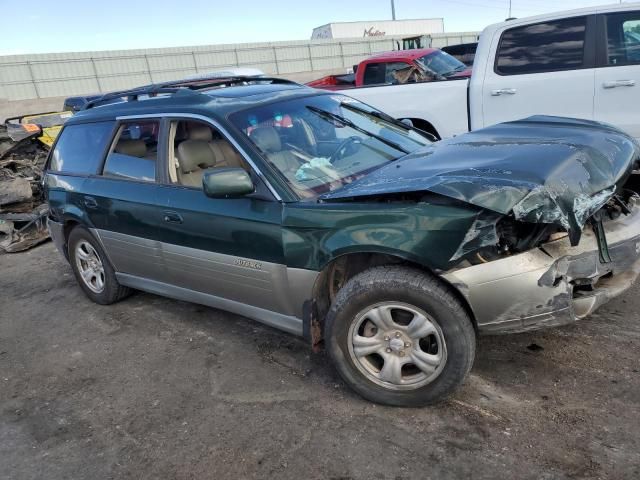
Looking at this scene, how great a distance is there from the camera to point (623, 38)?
217 inches

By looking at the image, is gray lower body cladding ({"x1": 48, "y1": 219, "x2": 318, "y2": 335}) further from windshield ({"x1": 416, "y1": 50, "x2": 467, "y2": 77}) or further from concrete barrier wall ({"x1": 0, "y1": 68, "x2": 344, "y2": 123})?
concrete barrier wall ({"x1": 0, "y1": 68, "x2": 344, "y2": 123})

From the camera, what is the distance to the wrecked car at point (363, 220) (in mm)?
2686

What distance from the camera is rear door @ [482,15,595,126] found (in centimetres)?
566

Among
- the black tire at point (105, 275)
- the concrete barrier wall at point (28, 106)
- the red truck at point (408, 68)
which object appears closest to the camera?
the black tire at point (105, 275)

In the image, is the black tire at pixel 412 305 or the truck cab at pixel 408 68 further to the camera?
the truck cab at pixel 408 68

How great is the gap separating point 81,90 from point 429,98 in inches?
1203

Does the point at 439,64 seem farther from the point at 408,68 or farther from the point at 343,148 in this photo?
the point at 343,148

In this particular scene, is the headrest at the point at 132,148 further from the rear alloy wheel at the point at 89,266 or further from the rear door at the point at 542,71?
the rear door at the point at 542,71

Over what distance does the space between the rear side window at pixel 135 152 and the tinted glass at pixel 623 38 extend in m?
4.52

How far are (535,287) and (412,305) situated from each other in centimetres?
60

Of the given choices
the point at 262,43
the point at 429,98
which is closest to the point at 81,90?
the point at 262,43

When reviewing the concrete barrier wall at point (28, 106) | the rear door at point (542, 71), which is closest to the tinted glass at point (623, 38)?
the rear door at point (542, 71)

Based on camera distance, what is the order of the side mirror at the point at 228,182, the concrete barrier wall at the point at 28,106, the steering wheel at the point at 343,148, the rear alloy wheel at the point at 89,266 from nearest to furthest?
the side mirror at the point at 228,182 < the steering wheel at the point at 343,148 < the rear alloy wheel at the point at 89,266 < the concrete barrier wall at the point at 28,106

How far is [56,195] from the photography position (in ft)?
16.2
